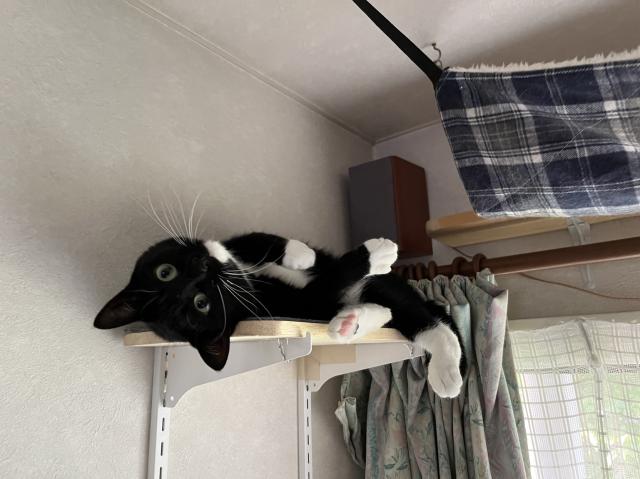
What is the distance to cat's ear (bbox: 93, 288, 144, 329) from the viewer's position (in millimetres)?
751

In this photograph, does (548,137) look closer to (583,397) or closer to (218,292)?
(218,292)

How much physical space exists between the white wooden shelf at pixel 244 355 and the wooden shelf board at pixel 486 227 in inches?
14.9

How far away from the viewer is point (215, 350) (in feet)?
2.38

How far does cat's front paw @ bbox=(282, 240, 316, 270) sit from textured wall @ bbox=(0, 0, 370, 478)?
0.99 feet

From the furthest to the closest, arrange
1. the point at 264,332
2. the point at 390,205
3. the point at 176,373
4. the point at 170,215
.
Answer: the point at 390,205
the point at 170,215
the point at 176,373
the point at 264,332

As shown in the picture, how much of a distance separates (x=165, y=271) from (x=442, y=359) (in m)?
0.56

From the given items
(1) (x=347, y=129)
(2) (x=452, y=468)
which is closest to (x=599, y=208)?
(2) (x=452, y=468)

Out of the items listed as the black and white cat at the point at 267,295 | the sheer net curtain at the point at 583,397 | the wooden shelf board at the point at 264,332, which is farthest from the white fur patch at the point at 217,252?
the sheer net curtain at the point at 583,397

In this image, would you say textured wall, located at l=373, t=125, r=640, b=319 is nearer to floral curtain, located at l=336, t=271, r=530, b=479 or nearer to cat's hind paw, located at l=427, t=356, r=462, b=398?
floral curtain, located at l=336, t=271, r=530, b=479

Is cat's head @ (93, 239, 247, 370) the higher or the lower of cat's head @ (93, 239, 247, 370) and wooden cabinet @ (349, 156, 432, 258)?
the lower

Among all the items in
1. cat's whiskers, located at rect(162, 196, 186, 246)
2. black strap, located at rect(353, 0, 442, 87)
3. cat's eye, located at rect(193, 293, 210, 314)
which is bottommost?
cat's eye, located at rect(193, 293, 210, 314)

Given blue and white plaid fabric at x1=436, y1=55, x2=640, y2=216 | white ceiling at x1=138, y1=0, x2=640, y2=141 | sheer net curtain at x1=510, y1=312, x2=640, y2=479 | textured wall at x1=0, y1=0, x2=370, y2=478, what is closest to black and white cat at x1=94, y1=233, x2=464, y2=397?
textured wall at x1=0, y1=0, x2=370, y2=478

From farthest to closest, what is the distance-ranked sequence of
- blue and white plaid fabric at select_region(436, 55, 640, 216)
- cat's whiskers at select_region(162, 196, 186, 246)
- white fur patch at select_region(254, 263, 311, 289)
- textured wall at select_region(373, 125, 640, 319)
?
textured wall at select_region(373, 125, 640, 319)
cat's whiskers at select_region(162, 196, 186, 246)
white fur patch at select_region(254, 263, 311, 289)
blue and white plaid fabric at select_region(436, 55, 640, 216)

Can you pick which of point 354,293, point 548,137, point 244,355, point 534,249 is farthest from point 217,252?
point 534,249
